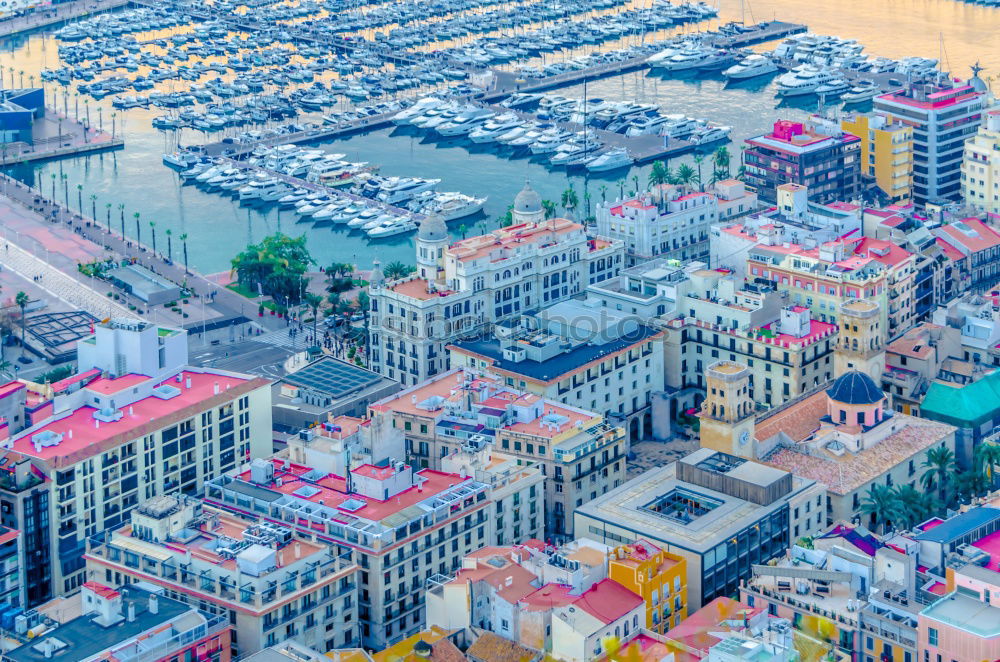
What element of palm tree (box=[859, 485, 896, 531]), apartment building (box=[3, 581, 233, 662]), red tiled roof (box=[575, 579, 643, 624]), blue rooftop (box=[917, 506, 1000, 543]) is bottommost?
palm tree (box=[859, 485, 896, 531])

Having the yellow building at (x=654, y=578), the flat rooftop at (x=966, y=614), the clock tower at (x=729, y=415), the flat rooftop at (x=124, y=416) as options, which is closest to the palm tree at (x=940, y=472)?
the clock tower at (x=729, y=415)

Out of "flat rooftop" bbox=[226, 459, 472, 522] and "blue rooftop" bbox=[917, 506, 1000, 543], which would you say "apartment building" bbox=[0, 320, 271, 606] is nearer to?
"flat rooftop" bbox=[226, 459, 472, 522]

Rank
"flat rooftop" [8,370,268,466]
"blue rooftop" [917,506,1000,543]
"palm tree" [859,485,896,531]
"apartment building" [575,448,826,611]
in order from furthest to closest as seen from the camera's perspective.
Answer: "palm tree" [859,485,896,531] → "flat rooftop" [8,370,268,466] → "apartment building" [575,448,826,611] → "blue rooftop" [917,506,1000,543]

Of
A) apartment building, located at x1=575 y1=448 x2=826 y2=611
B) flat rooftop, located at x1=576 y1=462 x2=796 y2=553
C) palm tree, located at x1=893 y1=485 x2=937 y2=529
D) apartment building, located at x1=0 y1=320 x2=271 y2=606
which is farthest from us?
palm tree, located at x1=893 y1=485 x2=937 y2=529

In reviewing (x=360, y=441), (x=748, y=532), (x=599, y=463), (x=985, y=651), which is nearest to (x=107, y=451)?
(x=360, y=441)

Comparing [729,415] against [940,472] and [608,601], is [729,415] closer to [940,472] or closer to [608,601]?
[940,472]

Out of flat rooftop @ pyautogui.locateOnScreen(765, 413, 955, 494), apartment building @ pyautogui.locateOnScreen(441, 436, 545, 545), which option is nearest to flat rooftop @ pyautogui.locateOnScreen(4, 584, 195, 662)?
apartment building @ pyautogui.locateOnScreen(441, 436, 545, 545)

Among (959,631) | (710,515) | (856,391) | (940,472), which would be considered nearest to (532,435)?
(710,515)
